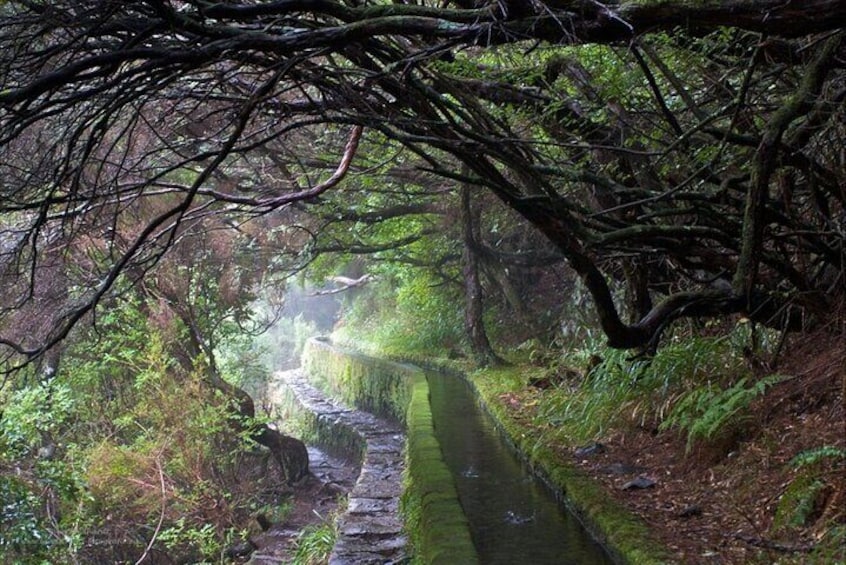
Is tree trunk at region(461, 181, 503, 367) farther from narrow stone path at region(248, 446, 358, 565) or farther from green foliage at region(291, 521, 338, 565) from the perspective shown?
green foliage at region(291, 521, 338, 565)

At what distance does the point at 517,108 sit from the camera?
6.25m

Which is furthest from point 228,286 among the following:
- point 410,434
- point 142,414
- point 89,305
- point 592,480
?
point 89,305

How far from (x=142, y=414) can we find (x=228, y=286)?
336 cm

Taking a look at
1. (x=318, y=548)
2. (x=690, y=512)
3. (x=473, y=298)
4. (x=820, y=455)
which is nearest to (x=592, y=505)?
(x=690, y=512)

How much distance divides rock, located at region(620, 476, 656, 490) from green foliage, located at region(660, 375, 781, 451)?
405mm

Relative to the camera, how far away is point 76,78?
333 centimetres

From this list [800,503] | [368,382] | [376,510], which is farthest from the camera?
[368,382]

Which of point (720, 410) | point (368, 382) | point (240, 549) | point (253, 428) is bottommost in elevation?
point (240, 549)

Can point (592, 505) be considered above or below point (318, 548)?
above

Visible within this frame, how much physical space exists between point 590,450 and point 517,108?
10.6 feet

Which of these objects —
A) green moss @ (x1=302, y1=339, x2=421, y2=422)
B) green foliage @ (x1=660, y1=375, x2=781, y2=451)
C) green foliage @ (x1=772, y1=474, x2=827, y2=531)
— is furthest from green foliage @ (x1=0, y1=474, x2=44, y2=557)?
green foliage @ (x1=772, y1=474, x2=827, y2=531)

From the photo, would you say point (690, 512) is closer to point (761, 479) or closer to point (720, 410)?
point (761, 479)

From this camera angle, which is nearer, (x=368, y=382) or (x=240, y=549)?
(x=240, y=549)

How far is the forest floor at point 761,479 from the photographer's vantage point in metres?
3.79
